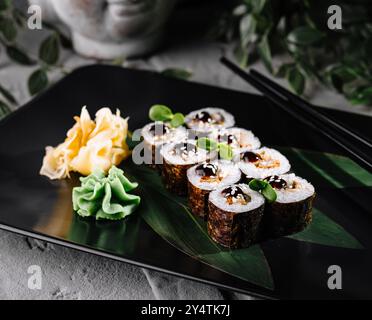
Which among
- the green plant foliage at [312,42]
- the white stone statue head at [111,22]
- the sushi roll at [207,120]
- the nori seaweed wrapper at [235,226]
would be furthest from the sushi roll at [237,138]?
the white stone statue head at [111,22]

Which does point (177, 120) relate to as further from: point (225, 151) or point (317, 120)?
point (317, 120)

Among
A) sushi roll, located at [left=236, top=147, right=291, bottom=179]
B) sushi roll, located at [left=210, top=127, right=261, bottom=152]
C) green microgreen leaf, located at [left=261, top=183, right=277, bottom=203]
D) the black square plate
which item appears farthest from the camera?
sushi roll, located at [left=210, top=127, right=261, bottom=152]

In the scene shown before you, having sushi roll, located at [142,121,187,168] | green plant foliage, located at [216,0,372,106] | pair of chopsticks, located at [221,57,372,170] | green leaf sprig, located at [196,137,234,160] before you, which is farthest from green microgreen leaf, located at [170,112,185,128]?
green plant foliage, located at [216,0,372,106]

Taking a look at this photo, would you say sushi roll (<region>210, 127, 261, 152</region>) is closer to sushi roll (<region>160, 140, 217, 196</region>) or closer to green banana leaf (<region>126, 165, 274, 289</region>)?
sushi roll (<region>160, 140, 217, 196</region>)

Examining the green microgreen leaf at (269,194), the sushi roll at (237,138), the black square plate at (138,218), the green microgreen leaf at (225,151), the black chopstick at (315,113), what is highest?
the black chopstick at (315,113)

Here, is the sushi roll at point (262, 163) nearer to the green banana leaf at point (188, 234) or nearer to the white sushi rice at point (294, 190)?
the white sushi rice at point (294, 190)
